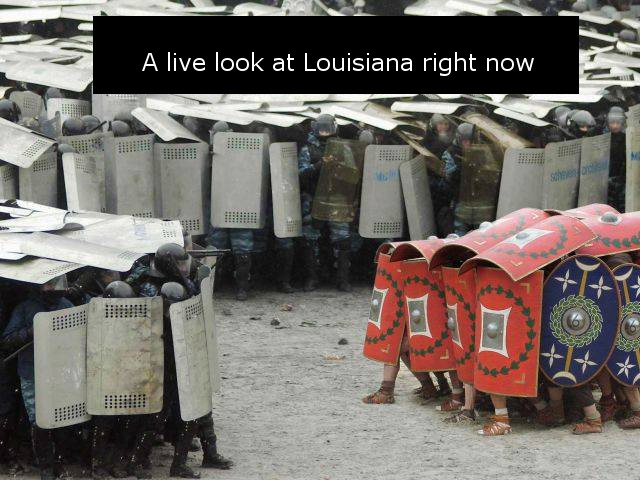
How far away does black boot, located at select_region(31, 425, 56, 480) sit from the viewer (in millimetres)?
7766

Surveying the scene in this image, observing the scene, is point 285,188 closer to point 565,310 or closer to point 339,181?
point 339,181

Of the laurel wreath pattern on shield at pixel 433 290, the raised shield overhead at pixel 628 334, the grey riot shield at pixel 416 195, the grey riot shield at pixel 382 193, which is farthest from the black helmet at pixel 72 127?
the raised shield overhead at pixel 628 334

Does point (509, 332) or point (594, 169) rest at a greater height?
point (594, 169)

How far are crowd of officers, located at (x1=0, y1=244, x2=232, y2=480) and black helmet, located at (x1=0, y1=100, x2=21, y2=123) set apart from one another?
18.4 feet

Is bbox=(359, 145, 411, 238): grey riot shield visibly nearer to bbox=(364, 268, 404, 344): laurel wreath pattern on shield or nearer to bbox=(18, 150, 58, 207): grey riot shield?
bbox=(18, 150, 58, 207): grey riot shield

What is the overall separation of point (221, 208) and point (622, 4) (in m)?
8.95

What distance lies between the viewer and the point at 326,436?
9.02 meters

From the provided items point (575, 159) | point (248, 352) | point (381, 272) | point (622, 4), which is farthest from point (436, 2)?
point (381, 272)

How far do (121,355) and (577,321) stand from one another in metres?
2.99

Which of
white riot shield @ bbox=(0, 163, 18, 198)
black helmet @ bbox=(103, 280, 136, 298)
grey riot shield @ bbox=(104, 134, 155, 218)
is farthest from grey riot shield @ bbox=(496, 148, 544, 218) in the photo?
black helmet @ bbox=(103, 280, 136, 298)

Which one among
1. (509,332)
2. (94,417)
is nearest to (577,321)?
(509,332)

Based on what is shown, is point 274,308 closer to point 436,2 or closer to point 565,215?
point 565,215

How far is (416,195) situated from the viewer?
44.9ft

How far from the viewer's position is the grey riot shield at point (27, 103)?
15148 millimetres
